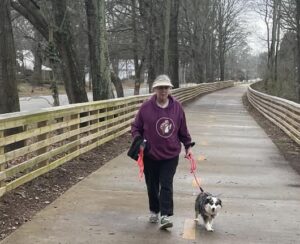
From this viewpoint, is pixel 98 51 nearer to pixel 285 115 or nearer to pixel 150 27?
pixel 285 115

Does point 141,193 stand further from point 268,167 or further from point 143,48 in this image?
point 143,48

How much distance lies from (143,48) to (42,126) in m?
29.2

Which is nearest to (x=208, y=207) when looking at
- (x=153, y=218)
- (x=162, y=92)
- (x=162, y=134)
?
(x=153, y=218)

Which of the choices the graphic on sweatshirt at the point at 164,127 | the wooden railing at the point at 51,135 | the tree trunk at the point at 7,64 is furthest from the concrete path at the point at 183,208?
the tree trunk at the point at 7,64

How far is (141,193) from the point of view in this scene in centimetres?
850

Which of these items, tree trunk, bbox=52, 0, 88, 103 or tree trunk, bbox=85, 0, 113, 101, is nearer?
tree trunk, bbox=85, 0, 113, 101

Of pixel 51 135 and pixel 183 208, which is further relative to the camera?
pixel 51 135

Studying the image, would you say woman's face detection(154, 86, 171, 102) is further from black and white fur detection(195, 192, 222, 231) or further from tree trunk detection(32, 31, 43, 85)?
tree trunk detection(32, 31, 43, 85)

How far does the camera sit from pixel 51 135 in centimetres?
931

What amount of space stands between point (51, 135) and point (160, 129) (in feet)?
11.4

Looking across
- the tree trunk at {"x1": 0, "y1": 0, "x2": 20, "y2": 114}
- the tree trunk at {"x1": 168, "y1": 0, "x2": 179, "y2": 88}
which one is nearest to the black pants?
the tree trunk at {"x1": 0, "y1": 0, "x2": 20, "y2": 114}

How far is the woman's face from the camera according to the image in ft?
20.5

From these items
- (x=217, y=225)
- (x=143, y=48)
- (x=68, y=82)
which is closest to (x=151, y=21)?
(x=143, y=48)

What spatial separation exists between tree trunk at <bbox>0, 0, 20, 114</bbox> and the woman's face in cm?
545
